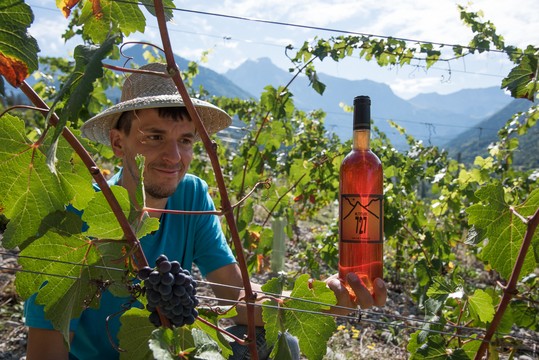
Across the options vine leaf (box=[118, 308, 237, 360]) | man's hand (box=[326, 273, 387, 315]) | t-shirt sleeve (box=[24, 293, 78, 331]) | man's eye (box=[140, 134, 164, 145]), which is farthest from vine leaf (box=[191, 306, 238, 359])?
man's eye (box=[140, 134, 164, 145])

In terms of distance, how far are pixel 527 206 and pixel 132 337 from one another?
2.90 ft

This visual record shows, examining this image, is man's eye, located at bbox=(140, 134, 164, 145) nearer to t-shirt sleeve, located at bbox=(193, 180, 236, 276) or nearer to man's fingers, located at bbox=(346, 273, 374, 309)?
t-shirt sleeve, located at bbox=(193, 180, 236, 276)

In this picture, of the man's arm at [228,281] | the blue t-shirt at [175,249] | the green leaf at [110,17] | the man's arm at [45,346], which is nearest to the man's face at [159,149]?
the blue t-shirt at [175,249]

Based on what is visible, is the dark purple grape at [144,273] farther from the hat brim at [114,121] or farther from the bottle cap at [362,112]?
the hat brim at [114,121]

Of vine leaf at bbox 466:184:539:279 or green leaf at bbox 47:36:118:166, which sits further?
vine leaf at bbox 466:184:539:279

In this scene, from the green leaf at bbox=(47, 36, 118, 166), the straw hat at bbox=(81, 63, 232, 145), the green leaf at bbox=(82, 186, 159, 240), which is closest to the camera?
the green leaf at bbox=(47, 36, 118, 166)

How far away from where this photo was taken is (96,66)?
75 cm

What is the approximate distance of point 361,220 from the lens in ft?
3.85

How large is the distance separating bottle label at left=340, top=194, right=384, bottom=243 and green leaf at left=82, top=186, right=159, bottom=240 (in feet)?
1.44

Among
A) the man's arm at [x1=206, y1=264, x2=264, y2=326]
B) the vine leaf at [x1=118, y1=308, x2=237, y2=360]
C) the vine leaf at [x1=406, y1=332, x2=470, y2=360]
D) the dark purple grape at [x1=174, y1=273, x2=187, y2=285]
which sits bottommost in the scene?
the vine leaf at [x1=406, y1=332, x2=470, y2=360]

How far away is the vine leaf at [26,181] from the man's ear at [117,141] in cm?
101

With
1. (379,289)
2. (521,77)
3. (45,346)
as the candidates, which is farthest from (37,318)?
(521,77)

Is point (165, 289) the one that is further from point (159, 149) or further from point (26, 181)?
point (159, 149)

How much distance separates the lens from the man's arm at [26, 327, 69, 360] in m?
1.60
